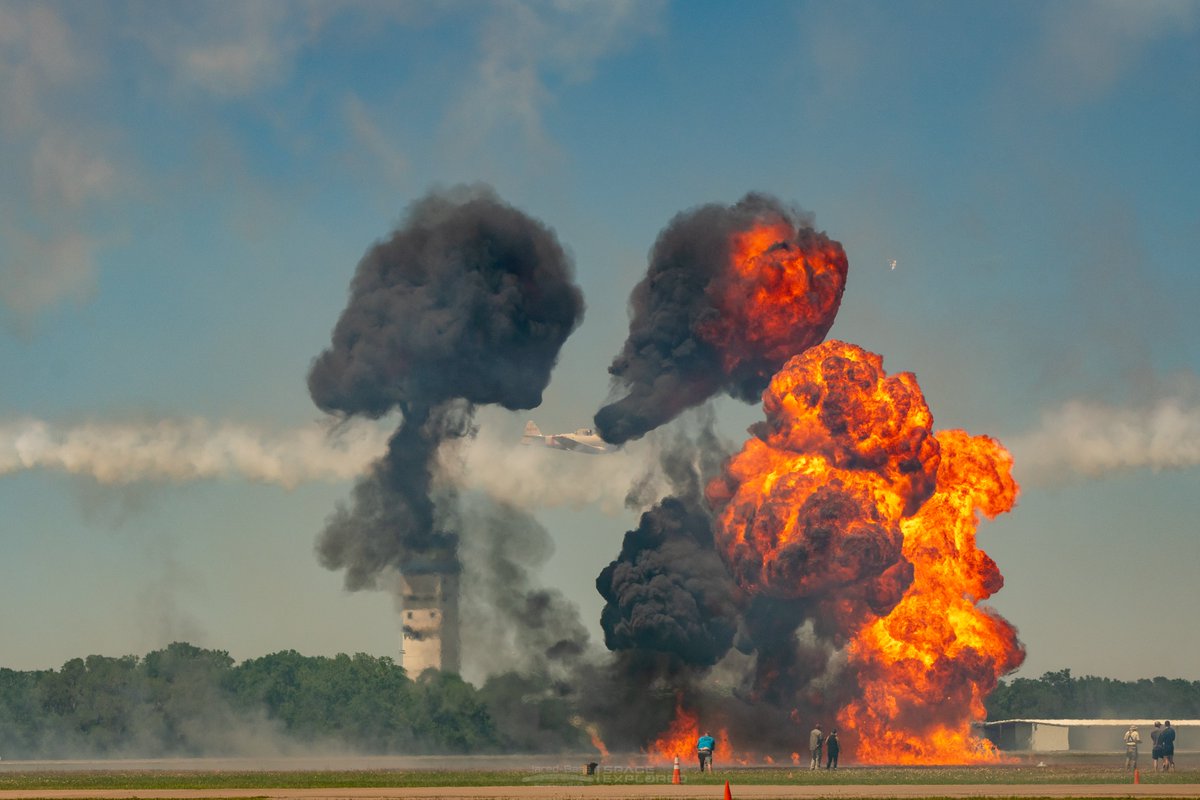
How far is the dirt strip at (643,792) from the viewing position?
63.2 m

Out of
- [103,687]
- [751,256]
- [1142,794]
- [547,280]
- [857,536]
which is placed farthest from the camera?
[103,687]

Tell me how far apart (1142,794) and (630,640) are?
56188 mm

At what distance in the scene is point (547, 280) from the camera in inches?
4756

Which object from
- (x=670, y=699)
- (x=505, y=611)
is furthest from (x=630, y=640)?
(x=505, y=611)

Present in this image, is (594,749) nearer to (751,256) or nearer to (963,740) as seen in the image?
(963,740)

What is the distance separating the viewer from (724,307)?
4478 inches

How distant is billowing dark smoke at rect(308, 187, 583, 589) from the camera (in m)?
116

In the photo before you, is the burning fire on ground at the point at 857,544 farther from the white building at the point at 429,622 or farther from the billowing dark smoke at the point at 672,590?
the white building at the point at 429,622

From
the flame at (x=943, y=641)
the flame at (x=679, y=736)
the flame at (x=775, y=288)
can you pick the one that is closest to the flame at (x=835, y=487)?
the flame at (x=943, y=641)

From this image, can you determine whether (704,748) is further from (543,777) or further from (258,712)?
(258,712)

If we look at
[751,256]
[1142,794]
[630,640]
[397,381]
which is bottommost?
[1142,794]

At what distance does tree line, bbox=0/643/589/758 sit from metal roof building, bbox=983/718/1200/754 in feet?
131

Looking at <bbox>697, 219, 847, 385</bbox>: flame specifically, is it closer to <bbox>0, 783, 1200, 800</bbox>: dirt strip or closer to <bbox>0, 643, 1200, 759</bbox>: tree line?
<bbox>0, 643, 1200, 759</bbox>: tree line

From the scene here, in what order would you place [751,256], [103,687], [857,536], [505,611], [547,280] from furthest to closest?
[103,687], [505,611], [547,280], [751,256], [857,536]
